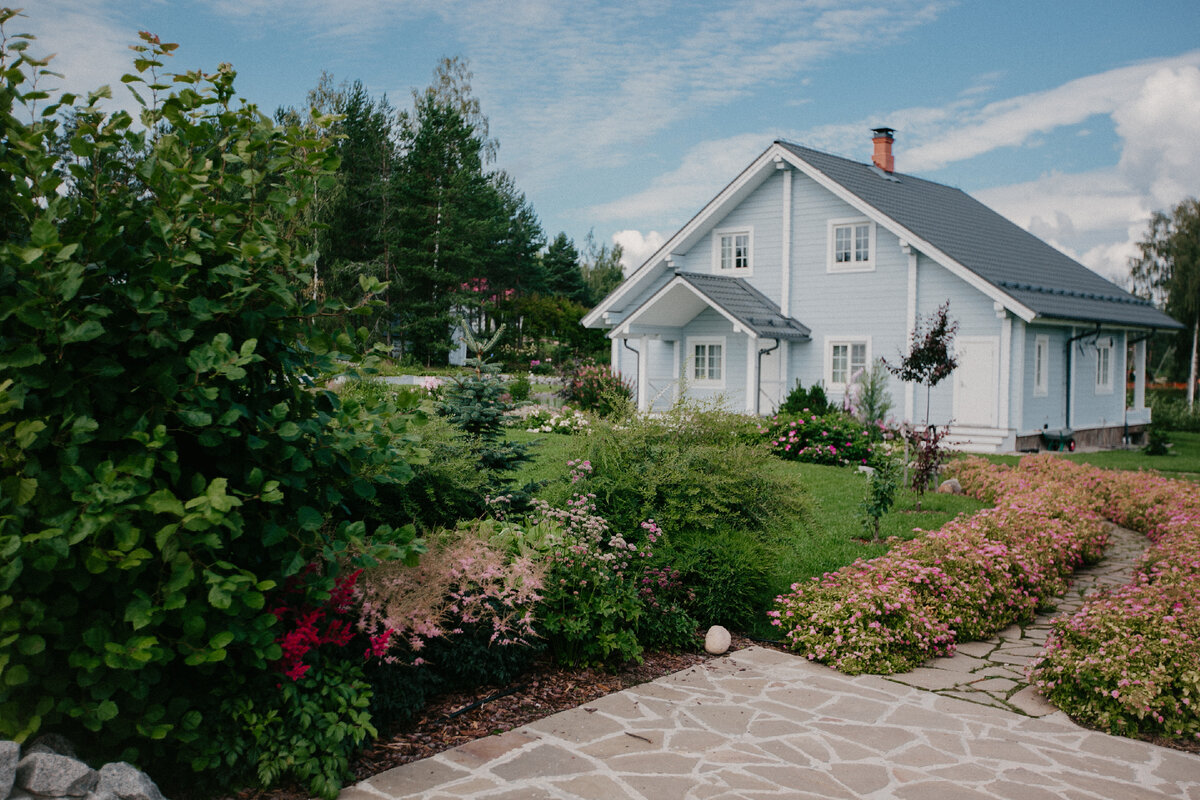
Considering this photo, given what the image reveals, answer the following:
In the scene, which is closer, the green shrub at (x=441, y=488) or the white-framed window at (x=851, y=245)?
the green shrub at (x=441, y=488)

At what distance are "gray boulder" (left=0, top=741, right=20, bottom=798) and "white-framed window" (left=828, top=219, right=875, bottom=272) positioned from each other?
1931cm

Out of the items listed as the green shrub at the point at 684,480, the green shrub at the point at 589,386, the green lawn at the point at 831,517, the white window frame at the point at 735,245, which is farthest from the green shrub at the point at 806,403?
the green shrub at the point at 684,480

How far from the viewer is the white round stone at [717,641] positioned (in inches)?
242

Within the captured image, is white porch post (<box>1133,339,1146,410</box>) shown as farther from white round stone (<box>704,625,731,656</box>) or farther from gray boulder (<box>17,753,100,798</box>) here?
gray boulder (<box>17,753,100,798</box>)

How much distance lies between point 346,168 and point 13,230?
37273 mm

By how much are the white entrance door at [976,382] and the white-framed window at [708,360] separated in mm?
5722

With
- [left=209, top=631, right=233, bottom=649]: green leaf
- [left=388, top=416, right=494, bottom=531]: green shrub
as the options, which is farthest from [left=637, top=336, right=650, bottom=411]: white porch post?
[left=209, top=631, right=233, bottom=649]: green leaf

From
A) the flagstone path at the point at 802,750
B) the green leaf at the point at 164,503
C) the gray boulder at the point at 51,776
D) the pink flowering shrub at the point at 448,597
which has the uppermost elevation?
the green leaf at the point at 164,503

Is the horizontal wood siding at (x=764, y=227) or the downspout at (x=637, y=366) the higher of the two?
the horizontal wood siding at (x=764, y=227)

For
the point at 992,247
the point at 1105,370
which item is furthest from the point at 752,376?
the point at 1105,370

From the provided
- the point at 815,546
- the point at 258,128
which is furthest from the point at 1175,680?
the point at 258,128

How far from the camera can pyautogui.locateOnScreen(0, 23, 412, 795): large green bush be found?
127 inches

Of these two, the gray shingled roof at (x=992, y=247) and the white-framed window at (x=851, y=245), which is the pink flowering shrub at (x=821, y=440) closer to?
the gray shingled roof at (x=992, y=247)

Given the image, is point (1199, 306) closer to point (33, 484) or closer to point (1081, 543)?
point (1081, 543)
